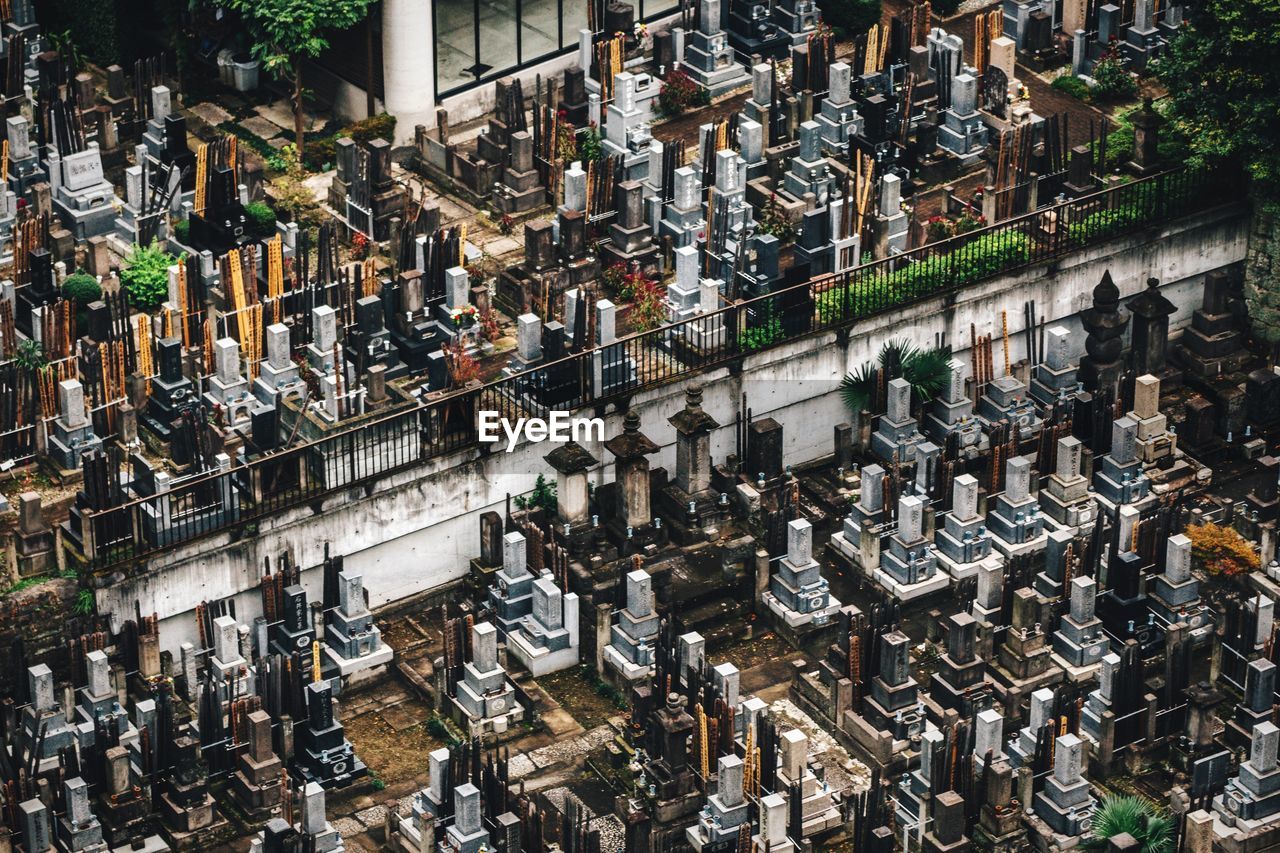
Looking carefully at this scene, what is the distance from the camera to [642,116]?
223 ft

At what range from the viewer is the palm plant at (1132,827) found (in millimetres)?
50688

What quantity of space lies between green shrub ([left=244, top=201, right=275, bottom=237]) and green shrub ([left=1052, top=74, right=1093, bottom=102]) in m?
17.6

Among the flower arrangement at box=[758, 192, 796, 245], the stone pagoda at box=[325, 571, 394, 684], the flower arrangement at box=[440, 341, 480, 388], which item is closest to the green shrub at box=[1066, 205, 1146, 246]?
the flower arrangement at box=[758, 192, 796, 245]

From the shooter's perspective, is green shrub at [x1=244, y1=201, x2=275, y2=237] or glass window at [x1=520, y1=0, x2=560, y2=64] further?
glass window at [x1=520, y1=0, x2=560, y2=64]

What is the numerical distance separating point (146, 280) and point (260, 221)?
3.04m

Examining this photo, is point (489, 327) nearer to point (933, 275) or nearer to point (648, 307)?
point (648, 307)

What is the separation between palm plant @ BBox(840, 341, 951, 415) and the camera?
61.4 meters

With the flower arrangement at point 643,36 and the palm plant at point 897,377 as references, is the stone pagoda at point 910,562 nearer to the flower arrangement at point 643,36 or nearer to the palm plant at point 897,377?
the palm plant at point 897,377

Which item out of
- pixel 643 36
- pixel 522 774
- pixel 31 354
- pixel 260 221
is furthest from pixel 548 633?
pixel 643 36

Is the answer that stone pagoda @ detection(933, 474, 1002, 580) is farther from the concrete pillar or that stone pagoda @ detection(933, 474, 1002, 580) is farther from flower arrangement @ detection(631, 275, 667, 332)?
the concrete pillar

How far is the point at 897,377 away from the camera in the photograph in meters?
61.4

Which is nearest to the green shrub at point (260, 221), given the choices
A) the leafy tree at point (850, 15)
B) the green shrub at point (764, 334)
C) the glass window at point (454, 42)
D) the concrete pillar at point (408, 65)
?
the concrete pillar at point (408, 65)

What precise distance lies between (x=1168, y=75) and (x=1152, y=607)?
38.1 feet

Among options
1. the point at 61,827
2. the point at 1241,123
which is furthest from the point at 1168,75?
the point at 61,827
